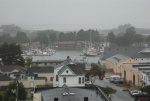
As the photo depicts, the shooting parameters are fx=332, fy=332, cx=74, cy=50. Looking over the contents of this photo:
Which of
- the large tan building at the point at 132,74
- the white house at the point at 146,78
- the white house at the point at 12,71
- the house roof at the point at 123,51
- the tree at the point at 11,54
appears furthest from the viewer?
the house roof at the point at 123,51

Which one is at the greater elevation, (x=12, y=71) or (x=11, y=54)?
(x=11, y=54)

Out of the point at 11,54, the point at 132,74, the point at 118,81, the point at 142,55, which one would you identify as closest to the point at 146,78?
the point at 132,74

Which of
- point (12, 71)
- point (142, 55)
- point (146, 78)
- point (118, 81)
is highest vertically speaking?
point (142, 55)

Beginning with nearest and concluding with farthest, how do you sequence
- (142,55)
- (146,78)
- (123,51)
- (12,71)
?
(146,78) < (12,71) < (142,55) < (123,51)

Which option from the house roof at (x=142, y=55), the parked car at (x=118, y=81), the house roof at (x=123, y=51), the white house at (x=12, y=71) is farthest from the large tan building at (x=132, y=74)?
the white house at (x=12, y=71)

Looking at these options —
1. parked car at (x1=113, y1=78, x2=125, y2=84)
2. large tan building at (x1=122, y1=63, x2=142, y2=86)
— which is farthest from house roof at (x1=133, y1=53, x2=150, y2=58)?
parked car at (x1=113, y1=78, x2=125, y2=84)

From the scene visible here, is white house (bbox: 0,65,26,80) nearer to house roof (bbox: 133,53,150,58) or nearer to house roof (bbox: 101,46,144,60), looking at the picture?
house roof (bbox: 133,53,150,58)

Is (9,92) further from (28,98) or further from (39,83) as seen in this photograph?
(39,83)

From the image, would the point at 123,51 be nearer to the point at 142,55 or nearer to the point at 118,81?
the point at 142,55

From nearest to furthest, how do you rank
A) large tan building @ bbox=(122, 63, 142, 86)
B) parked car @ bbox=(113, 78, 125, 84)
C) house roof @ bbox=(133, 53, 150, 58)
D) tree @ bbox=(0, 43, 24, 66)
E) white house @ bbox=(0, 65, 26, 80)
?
large tan building @ bbox=(122, 63, 142, 86) → parked car @ bbox=(113, 78, 125, 84) → white house @ bbox=(0, 65, 26, 80) → house roof @ bbox=(133, 53, 150, 58) → tree @ bbox=(0, 43, 24, 66)

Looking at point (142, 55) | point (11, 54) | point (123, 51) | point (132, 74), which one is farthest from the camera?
point (123, 51)

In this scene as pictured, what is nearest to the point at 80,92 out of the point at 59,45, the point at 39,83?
the point at 39,83

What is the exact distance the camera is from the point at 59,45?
39.1 metres

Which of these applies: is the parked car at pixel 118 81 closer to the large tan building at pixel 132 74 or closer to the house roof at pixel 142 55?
the large tan building at pixel 132 74
